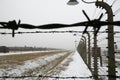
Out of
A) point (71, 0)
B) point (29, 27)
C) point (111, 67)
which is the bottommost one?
point (111, 67)

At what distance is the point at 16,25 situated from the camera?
7.17ft

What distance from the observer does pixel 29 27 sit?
220cm

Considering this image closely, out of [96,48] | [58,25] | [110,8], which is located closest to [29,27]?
[58,25]

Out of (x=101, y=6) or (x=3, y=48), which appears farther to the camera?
(x=3, y=48)

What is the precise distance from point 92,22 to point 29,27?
2.20 ft

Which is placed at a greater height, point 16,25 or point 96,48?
point 16,25

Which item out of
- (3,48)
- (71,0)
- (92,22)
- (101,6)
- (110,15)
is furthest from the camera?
(3,48)

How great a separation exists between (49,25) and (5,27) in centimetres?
48

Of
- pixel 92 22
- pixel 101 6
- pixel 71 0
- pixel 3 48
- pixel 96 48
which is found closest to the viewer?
pixel 92 22

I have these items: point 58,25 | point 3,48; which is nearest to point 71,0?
point 58,25

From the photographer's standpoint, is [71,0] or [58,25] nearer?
[58,25]

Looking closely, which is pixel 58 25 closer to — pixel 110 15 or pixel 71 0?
pixel 110 15

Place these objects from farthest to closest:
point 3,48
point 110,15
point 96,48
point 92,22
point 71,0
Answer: point 3,48
point 96,48
point 71,0
point 110,15
point 92,22

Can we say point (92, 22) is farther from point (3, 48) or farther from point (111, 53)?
point (3, 48)
